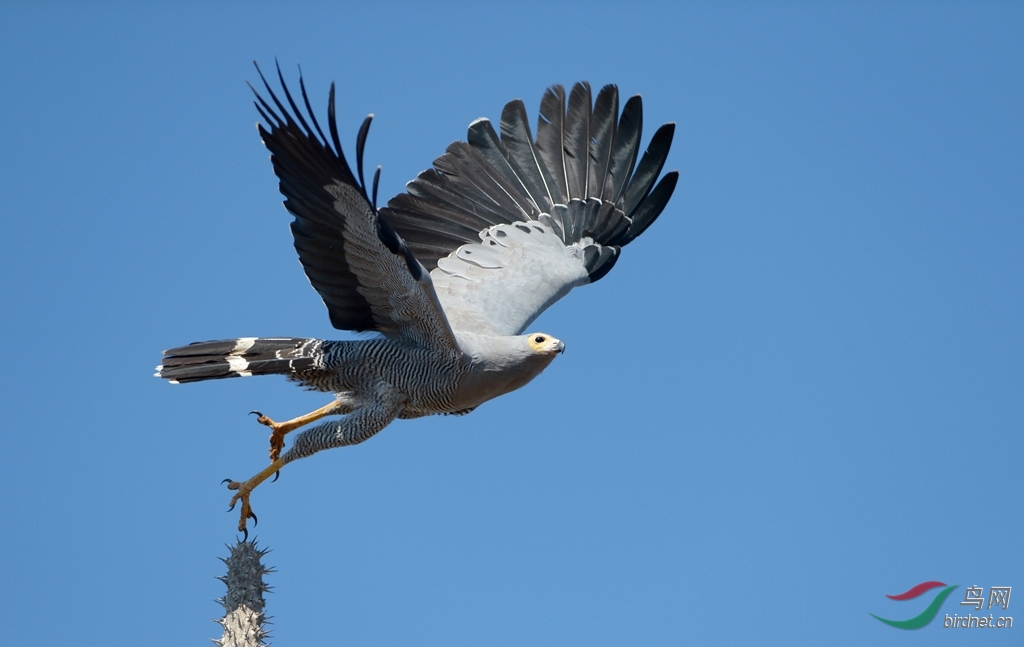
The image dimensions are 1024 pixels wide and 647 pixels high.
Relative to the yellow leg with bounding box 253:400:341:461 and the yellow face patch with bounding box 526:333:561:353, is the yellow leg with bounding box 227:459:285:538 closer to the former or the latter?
the yellow leg with bounding box 253:400:341:461

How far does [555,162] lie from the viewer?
12.7 meters

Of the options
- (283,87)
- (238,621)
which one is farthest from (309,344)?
(238,621)

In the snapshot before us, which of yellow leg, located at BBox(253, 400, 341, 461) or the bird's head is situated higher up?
the bird's head

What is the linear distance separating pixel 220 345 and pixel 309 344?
714 mm

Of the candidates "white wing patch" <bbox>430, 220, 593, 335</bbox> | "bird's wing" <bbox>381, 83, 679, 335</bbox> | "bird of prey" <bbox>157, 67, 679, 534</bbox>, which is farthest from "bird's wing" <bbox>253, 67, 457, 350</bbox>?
"bird's wing" <bbox>381, 83, 679, 335</bbox>

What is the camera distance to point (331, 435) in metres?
9.89

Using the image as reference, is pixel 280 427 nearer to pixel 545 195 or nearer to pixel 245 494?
pixel 245 494

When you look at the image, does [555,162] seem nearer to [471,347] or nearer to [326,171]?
[471,347]

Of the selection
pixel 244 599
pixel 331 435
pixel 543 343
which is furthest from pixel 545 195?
pixel 244 599

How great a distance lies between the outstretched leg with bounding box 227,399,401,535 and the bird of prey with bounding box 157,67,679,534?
0.04ft

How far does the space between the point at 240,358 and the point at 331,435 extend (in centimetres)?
94

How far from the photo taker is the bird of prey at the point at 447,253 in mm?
9203

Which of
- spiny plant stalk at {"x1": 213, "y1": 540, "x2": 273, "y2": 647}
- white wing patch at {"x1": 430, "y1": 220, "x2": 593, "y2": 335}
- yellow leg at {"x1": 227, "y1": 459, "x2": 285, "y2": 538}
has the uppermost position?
white wing patch at {"x1": 430, "y1": 220, "x2": 593, "y2": 335}

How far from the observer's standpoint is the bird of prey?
9.20 m
